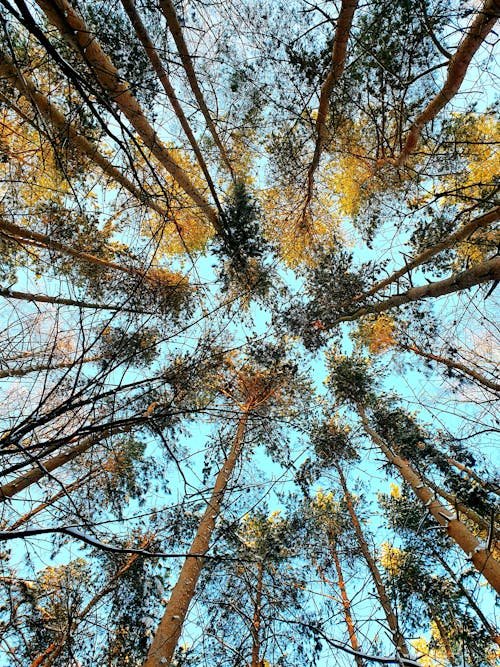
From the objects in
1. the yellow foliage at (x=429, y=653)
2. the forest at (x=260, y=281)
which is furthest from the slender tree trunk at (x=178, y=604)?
the yellow foliage at (x=429, y=653)

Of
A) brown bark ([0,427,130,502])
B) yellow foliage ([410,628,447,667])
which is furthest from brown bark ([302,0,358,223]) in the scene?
yellow foliage ([410,628,447,667])

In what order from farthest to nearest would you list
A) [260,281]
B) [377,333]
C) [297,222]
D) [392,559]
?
[377,333], [297,222], [392,559], [260,281]

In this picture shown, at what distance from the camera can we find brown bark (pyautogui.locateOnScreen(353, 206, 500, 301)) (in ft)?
11.7

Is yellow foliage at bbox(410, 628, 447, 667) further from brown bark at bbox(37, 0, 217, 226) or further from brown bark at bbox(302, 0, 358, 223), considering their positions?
brown bark at bbox(302, 0, 358, 223)

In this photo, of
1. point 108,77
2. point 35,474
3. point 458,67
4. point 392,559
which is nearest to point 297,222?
point 458,67

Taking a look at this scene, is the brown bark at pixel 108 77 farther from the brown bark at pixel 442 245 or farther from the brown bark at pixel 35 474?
the brown bark at pixel 442 245

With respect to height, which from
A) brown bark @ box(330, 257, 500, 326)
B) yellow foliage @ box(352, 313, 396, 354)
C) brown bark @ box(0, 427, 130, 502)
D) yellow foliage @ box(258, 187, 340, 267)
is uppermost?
yellow foliage @ box(258, 187, 340, 267)

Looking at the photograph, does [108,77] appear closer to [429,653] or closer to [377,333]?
[377,333]

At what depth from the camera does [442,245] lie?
14.9 feet

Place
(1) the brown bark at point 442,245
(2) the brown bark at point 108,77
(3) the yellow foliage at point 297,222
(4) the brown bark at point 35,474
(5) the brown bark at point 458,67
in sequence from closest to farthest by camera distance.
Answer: (4) the brown bark at point 35,474 → (2) the brown bark at point 108,77 → (5) the brown bark at point 458,67 → (1) the brown bark at point 442,245 → (3) the yellow foliage at point 297,222

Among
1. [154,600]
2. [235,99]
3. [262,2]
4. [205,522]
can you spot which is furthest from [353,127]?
[154,600]

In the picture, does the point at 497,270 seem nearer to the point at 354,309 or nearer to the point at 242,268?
the point at 354,309

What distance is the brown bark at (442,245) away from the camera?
3570 millimetres

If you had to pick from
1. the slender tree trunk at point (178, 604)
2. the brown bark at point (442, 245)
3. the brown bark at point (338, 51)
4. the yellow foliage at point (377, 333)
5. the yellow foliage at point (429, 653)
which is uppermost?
the yellow foliage at point (377, 333)
